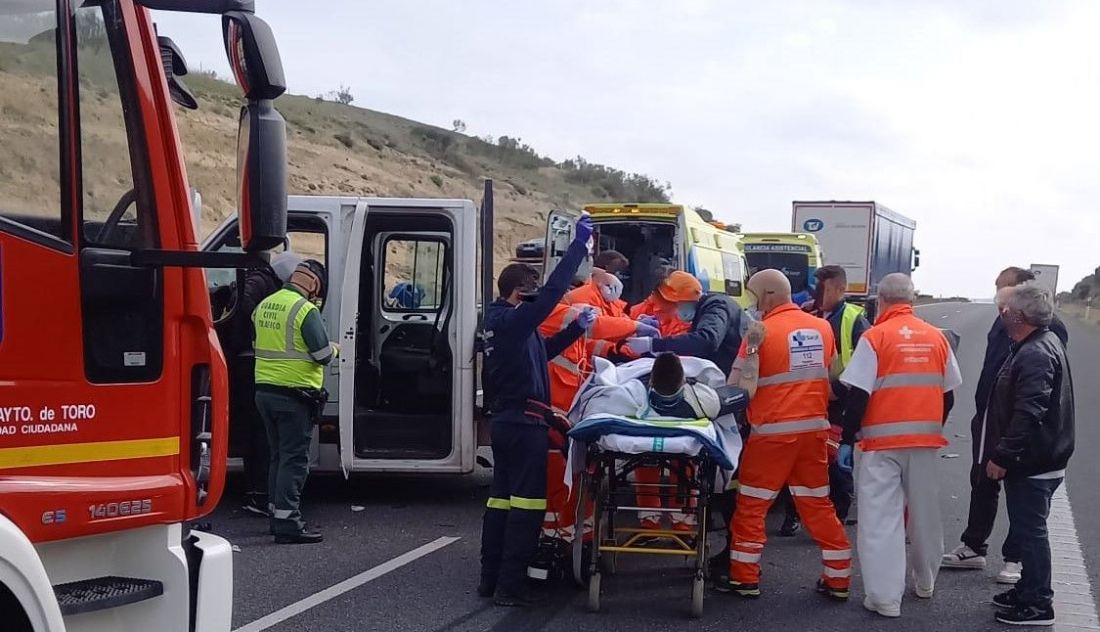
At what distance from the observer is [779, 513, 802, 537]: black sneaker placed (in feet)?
25.3

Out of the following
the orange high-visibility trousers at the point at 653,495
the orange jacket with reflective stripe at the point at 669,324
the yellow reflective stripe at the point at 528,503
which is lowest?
the orange high-visibility trousers at the point at 653,495

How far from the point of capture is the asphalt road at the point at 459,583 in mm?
5656

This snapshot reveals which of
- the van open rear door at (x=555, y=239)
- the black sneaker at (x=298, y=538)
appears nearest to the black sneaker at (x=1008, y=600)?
the black sneaker at (x=298, y=538)

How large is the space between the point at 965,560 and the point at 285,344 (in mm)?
4674

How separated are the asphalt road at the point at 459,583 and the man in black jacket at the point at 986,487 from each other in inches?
5.7

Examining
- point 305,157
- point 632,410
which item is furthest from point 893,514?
point 305,157

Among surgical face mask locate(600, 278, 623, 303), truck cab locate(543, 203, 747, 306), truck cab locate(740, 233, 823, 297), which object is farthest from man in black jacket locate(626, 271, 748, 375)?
truck cab locate(740, 233, 823, 297)

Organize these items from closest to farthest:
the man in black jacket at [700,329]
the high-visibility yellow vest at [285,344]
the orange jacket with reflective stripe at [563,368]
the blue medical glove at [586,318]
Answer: the blue medical glove at [586,318] < the orange jacket with reflective stripe at [563,368] < the man in black jacket at [700,329] < the high-visibility yellow vest at [285,344]

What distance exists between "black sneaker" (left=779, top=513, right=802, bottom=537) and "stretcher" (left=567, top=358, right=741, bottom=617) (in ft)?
5.21

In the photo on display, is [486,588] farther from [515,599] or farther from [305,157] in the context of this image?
[305,157]

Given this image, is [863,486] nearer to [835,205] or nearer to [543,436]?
[543,436]

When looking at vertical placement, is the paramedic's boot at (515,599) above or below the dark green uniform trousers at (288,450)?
below

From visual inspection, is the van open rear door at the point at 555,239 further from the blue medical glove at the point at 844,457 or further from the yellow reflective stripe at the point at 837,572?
the yellow reflective stripe at the point at 837,572

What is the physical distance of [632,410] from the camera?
5809mm
